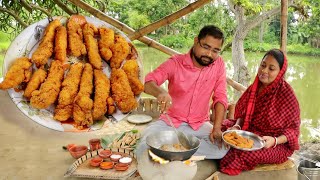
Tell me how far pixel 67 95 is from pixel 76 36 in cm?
49

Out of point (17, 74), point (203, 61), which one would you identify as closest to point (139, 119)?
point (203, 61)

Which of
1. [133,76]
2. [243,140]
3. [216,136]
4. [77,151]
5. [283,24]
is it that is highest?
Result: [283,24]

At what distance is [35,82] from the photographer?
2305 mm

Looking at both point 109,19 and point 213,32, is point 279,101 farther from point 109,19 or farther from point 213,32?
point 109,19

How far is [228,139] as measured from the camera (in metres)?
2.81

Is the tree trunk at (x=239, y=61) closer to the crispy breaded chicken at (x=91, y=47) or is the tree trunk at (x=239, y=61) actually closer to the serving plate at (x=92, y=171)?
the serving plate at (x=92, y=171)

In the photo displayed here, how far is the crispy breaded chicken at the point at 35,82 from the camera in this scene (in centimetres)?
230

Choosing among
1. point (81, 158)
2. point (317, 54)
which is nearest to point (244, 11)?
point (81, 158)

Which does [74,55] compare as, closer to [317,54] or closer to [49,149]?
[49,149]

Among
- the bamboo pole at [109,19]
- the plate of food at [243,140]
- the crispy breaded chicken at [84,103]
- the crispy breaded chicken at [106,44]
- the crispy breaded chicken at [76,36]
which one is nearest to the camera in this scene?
the crispy breaded chicken at [84,103]

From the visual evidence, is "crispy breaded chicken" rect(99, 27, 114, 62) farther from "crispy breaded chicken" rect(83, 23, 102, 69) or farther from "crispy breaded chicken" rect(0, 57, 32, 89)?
"crispy breaded chicken" rect(0, 57, 32, 89)

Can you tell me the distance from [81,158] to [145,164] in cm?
104

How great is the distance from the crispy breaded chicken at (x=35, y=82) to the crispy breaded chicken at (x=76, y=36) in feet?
1.01

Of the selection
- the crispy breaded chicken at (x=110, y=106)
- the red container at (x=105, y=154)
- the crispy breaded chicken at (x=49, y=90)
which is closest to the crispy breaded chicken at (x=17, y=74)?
the crispy breaded chicken at (x=49, y=90)
